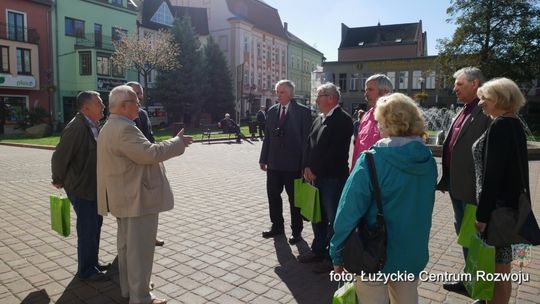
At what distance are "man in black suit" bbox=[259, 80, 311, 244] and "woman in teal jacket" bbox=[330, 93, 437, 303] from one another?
9.62 feet

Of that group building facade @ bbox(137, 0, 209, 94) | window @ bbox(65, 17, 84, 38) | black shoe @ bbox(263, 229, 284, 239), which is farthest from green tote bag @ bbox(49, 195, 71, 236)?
building facade @ bbox(137, 0, 209, 94)

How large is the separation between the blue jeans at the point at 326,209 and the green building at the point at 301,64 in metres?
59.9

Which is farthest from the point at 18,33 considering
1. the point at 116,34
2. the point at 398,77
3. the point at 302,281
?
the point at 398,77

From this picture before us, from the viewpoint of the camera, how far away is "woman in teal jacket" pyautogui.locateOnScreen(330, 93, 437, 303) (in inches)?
89.0

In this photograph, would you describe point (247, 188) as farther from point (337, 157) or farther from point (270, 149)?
point (337, 157)

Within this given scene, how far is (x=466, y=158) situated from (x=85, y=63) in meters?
38.2

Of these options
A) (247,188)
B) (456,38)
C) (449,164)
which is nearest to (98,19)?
(456,38)

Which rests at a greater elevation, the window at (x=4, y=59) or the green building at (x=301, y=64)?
the green building at (x=301, y=64)

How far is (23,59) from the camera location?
108ft

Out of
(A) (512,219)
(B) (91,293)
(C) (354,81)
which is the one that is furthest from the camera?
(C) (354,81)

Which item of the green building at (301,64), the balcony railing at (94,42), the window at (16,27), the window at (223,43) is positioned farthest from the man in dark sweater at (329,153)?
the green building at (301,64)

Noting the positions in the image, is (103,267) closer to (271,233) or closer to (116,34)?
(271,233)

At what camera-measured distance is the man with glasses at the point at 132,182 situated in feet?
10.4

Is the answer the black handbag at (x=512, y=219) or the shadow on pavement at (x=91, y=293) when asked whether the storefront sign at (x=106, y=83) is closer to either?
the shadow on pavement at (x=91, y=293)
